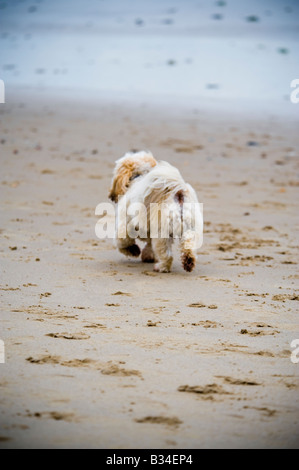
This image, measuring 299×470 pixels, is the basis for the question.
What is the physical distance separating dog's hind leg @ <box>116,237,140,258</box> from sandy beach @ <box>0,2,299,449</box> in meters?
0.13

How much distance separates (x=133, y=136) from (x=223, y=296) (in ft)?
31.8

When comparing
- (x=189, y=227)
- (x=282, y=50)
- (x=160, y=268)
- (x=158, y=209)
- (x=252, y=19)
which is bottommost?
(x=160, y=268)

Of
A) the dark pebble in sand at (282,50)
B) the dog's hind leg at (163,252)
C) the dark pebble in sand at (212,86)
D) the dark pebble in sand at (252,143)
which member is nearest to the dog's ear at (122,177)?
the dog's hind leg at (163,252)

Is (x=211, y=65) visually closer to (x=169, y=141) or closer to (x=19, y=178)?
(x=169, y=141)

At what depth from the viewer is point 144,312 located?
5418 mm

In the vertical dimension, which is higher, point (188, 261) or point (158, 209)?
point (158, 209)

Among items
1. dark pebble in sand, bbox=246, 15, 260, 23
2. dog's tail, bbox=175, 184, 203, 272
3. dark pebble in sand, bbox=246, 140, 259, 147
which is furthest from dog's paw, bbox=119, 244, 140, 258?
dark pebble in sand, bbox=246, 15, 260, 23

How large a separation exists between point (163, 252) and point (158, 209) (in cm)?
37

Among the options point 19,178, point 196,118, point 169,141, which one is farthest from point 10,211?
point 196,118

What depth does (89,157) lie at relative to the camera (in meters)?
12.9

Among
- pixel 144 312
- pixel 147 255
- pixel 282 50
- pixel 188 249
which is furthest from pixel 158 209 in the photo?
pixel 282 50

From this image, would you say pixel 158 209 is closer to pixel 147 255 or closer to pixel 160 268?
pixel 160 268

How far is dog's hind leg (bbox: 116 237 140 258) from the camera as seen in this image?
7.04 meters
